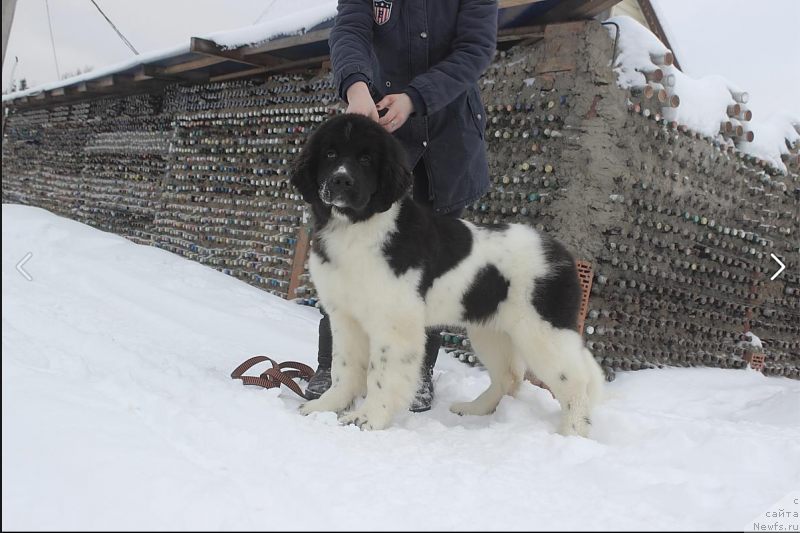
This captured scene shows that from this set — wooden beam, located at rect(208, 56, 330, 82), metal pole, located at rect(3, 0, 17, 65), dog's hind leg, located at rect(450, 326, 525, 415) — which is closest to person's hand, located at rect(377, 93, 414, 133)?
dog's hind leg, located at rect(450, 326, 525, 415)

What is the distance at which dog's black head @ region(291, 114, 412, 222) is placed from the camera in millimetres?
2395

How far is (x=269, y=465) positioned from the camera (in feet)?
5.30

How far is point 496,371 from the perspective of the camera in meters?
2.99

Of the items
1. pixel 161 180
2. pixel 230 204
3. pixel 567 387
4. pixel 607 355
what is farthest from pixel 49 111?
pixel 567 387

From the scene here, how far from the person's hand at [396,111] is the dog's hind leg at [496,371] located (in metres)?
1.12

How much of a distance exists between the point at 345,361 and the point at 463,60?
1.56 metres

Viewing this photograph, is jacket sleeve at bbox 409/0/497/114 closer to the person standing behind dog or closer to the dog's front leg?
the person standing behind dog

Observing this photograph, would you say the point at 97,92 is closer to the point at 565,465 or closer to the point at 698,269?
the point at 698,269

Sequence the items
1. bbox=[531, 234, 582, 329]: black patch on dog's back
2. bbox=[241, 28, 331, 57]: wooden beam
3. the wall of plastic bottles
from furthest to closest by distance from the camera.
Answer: bbox=[241, 28, 331, 57]: wooden beam, the wall of plastic bottles, bbox=[531, 234, 582, 329]: black patch on dog's back

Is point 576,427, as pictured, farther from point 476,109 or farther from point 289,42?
point 289,42

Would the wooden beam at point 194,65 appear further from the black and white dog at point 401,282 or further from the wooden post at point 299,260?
the black and white dog at point 401,282

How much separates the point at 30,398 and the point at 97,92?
11.0m

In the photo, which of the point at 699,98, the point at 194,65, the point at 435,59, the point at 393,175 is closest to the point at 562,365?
the point at 393,175

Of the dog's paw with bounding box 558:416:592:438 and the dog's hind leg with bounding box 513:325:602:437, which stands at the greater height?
the dog's hind leg with bounding box 513:325:602:437
